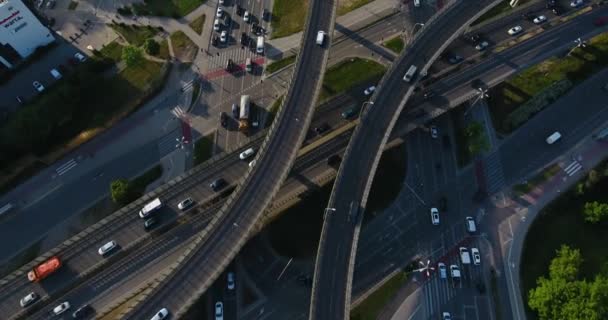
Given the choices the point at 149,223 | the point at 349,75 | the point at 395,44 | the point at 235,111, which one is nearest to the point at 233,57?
the point at 235,111

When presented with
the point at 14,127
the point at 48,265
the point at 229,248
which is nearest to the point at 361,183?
the point at 229,248

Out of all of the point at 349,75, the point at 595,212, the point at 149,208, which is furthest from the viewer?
the point at 349,75

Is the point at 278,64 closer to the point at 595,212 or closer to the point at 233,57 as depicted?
the point at 233,57

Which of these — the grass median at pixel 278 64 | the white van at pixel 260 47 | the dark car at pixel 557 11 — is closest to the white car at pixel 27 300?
the grass median at pixel 278 64

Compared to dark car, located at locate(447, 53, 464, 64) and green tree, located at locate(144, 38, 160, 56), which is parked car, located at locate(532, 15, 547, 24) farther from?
green tree, located at locate(144, 38, 160, 56)

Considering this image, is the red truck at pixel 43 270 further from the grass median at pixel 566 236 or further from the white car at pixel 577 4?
the white car at pixel 577 4

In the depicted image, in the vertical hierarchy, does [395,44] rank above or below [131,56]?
above

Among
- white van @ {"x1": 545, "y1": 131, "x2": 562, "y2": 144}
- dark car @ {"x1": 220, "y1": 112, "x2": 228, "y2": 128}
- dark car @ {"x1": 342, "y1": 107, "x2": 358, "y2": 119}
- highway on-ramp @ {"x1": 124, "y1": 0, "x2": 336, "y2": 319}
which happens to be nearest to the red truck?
highway on-ramp @ {"x1": 124, "y1": 0, "x2": 336, "y2": 319}
